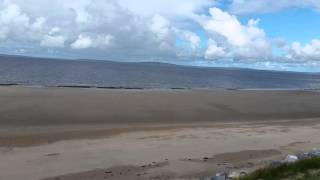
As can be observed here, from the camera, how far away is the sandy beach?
14.5 m

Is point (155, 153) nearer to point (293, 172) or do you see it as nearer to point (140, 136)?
point (140, 136)

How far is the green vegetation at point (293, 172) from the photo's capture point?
35.4 ft

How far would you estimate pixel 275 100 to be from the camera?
4141 cm

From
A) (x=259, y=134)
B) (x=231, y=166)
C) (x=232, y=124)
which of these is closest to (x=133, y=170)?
(x=231, y=166)

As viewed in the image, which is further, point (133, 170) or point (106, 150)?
point (106, 150)

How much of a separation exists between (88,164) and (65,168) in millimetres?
789

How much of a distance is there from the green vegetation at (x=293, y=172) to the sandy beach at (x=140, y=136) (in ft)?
8.31

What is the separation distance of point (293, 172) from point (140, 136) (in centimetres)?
990

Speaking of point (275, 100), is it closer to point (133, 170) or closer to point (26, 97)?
point (26, 97)

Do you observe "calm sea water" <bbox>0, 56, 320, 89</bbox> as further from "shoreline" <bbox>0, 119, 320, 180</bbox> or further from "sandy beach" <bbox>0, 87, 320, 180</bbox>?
"shoreline" <bbox>0, 119, 320, 180</bbox>

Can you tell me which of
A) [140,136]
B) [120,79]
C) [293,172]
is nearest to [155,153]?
[140,136]

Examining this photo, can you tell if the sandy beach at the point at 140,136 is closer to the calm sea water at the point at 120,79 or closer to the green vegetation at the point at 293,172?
the green vegetation at the point at 293,172

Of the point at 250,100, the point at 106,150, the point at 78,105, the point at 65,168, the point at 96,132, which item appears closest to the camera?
the point at 65,168

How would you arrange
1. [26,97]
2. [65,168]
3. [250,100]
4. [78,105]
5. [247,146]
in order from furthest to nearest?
[250,100]
[26,97]
[78,105]
[247,146]
[65,168]
